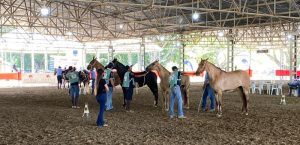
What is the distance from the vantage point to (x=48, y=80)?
40.8 meters

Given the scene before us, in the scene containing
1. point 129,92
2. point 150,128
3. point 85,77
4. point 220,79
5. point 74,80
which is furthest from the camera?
point 85,77

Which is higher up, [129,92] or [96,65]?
[96,65]

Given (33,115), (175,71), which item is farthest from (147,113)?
(33,115)

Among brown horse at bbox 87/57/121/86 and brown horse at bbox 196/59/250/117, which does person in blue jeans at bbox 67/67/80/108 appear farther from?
brown horse at bbox 196/59/250/117

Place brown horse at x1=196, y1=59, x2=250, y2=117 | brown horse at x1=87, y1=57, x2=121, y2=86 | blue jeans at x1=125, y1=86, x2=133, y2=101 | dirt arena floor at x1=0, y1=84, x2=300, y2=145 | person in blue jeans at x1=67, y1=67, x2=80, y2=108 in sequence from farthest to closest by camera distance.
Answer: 1. brown horse at x1=87, y1=57, x2=121, y2=86
2. person in blue jeans at x1=67, y1=67, x2=80, y2=108
3. blue jeans at x1=125, y1=86, x2=133, y2=101
4. brown horse at x1=196, y1=59, x2=250, y2=117
5. dirt arena floor at x1=0, y1=84, x2=300, y2=145

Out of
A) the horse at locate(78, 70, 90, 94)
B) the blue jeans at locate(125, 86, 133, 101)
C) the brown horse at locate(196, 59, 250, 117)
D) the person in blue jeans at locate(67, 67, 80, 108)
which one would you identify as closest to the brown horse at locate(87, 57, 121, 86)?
the person in blue jeans at locate(67, 67, 80, 108)

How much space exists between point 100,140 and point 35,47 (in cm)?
4165

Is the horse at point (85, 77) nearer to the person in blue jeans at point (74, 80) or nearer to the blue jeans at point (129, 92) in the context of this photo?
the person in blue jeans at point (74, 80)

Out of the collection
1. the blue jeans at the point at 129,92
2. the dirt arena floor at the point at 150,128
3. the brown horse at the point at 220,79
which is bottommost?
the dirt arena floor at the point at 150,128

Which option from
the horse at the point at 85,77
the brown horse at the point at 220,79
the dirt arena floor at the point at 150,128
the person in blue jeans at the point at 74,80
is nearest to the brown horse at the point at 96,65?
the person in blue jeans at the point at 74,80

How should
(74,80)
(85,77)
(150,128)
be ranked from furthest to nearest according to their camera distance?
(85,77) → (74,80) → (150,128)

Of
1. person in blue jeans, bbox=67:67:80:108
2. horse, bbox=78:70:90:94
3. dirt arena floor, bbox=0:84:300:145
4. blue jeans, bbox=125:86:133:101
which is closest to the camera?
dirt arena floor, bbox=0:84:300:145

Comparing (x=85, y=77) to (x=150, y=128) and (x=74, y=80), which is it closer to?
(x=74, y=80)

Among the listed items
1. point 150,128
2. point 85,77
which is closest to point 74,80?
point 150,128
